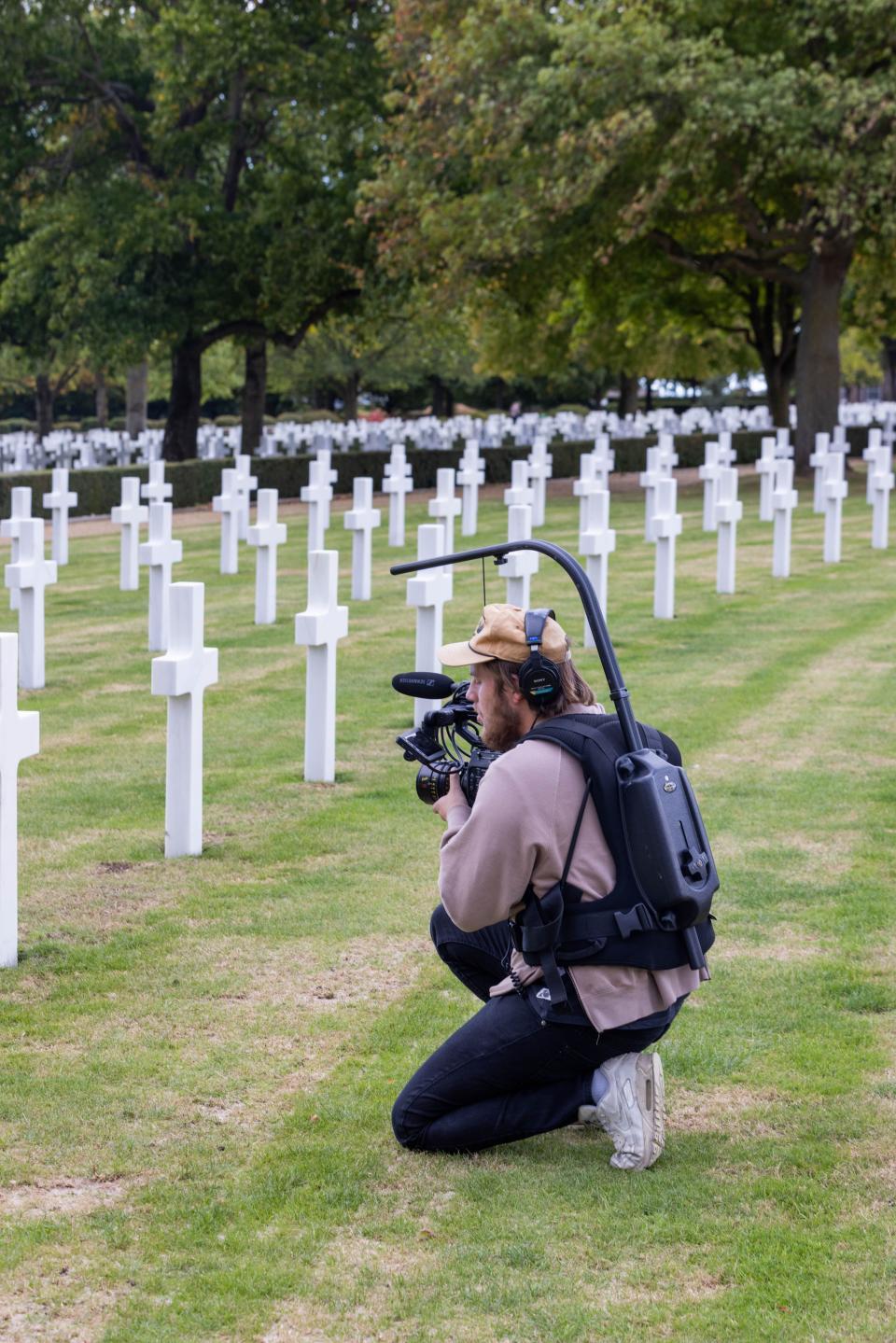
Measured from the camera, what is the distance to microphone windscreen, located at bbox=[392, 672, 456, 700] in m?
4.40

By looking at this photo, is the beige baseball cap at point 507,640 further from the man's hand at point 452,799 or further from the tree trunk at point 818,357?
the tree trunk at point 818,357

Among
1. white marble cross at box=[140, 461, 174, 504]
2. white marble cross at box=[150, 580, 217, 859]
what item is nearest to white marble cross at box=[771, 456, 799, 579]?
white marble cross at box=[140, 461, 174, 504]

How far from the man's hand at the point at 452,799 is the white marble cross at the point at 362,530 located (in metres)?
10.0

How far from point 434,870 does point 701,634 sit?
21.9 feet

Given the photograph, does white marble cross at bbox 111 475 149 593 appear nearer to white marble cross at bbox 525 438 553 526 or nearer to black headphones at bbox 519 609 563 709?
white marble cross at bbox 525 438 553 526

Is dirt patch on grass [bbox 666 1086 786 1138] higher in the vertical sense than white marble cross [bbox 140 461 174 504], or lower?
lower

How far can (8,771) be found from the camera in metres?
5.51

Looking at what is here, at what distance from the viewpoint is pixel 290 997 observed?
5.37 m

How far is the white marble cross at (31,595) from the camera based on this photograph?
426 inches

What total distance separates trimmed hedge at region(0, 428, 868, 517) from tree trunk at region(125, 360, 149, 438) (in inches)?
386

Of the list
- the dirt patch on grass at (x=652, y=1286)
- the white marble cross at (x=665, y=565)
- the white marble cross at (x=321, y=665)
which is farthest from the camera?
the white marble cross at (x=665, y=565)

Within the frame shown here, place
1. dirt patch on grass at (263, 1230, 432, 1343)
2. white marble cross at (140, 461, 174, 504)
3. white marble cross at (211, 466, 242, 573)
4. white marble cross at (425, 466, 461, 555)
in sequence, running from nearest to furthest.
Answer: dirt patch on grass at (263, 1230, 432, 1343) → white marble cross at (425, 466, 461, 555) → white marble cross at (211, 466, 242, 573) → white marble cross at (140, 461, 174, 504)

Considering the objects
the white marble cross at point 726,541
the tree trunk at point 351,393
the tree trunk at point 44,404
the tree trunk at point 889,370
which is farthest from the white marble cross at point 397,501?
the tree trunk at point 889,370

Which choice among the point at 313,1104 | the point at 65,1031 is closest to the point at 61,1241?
the point at 313,1104
